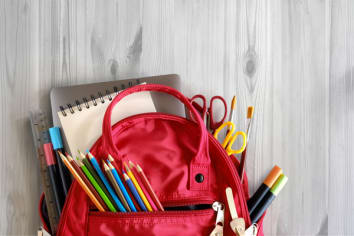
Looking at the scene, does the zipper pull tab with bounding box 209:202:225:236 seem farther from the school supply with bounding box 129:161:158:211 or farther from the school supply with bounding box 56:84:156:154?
the school supply with bounding box 56:84:156:154

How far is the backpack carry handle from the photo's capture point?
22.5 inches

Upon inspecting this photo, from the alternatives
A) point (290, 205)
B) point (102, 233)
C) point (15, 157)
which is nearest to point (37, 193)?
point (15, 157)

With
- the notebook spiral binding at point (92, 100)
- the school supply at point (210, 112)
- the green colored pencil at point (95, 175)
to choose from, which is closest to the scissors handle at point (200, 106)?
Answer: the school supply at point (210, 112)

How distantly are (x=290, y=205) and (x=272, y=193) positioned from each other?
104 millimetres

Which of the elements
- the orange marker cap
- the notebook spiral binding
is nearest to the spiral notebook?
the notebook spiral binding

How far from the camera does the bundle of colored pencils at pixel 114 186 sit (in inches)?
22.2

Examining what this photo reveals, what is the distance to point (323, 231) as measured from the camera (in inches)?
27.6

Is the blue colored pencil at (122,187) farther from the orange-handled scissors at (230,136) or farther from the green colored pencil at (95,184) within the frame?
the orange-handled scissors at (230,136)

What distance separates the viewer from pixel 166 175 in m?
0.59

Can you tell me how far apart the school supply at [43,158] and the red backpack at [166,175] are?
0.05 metres

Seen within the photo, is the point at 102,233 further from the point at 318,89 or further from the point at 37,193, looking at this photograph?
the point at 318,89

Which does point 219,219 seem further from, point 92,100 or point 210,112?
point 92,100

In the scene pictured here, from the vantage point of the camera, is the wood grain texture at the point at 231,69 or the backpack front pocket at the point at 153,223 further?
the wood grain texture at the point at 231,69

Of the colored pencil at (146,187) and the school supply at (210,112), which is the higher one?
the school supply at (210,112)
